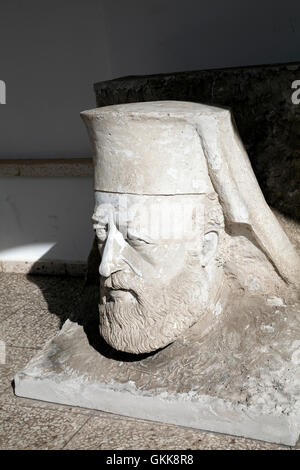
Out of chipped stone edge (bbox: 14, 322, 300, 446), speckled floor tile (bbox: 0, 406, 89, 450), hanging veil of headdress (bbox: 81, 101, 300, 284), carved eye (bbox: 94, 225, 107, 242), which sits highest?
hanging veil of headdress (bbox: 81, 101, 300, 284)

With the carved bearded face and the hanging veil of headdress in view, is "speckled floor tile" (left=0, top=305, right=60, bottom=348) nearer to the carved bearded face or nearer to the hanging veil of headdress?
the carved bearded face

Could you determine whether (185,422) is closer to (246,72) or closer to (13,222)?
(246,72)

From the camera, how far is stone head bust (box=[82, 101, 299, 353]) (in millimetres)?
3232

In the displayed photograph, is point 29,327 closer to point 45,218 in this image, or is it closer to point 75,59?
point 45,218

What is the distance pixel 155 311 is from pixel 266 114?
1174 mm

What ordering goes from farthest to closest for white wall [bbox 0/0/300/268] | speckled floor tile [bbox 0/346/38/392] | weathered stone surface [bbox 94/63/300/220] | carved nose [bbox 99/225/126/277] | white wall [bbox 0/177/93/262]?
white wall [bbox 0/177/93/262] < white wall [bbox 0/0/300/268] < speckled floor tile [bbox 0/346/38/392] < weathered stone surface [bbox 94/63/300/220] < carved nose [bbox 99/225/126/277]

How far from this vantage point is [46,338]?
4.44 metres

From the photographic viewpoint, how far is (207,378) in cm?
335

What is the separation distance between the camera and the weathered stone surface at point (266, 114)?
357 cm

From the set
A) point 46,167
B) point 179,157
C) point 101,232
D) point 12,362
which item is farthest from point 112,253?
point 46,167

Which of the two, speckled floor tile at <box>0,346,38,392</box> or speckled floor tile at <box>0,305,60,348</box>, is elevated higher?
speckled floor tile at <box>0,305,60,348</box>

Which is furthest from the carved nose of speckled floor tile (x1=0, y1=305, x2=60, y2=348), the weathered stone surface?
speckled floor tile (x1=0, y1=305, x2=60, y2=348)

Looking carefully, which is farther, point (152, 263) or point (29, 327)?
point (29, 327)

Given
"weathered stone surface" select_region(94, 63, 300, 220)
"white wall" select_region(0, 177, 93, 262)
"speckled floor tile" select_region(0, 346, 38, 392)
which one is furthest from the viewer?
"white wall" select_region(0, 177, 93, 262)
